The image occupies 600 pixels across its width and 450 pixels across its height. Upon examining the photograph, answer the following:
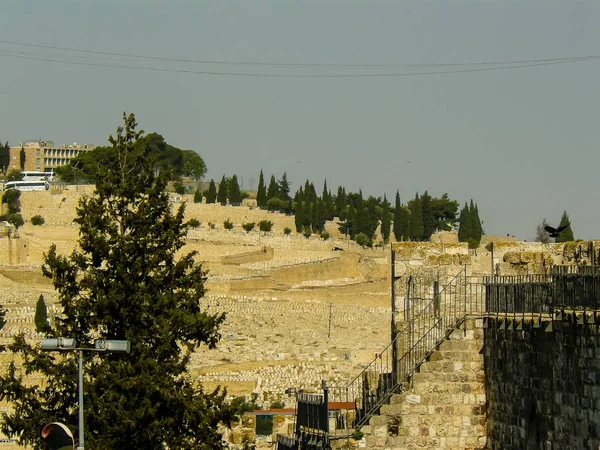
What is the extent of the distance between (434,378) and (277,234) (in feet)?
249

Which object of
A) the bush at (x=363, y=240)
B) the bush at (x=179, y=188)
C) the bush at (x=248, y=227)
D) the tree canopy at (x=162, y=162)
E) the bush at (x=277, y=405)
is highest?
the tree canopy at (x=162, y=162)

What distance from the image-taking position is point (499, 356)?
11.6 m

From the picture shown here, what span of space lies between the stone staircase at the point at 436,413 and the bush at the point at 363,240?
77.0 m

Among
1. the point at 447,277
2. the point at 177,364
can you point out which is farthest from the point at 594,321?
the point at 177,364

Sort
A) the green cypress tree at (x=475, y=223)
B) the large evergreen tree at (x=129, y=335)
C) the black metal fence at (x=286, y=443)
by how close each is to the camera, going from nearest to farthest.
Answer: the black metal fence at (x=286, y=443) → the large evergreen tree at (x=129, y=335) → the green cypress tree at (x=475, y=223)

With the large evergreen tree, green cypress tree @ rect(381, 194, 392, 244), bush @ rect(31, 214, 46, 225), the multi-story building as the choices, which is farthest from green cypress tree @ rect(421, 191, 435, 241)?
the large evergreen tree

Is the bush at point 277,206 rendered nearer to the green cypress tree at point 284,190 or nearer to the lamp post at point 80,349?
the green cypress tree at point 284,190

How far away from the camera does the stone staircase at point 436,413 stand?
460 inches

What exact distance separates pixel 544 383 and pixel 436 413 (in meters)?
1.21

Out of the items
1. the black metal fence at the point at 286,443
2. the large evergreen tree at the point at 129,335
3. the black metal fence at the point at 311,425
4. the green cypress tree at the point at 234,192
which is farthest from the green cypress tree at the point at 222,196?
the black metal fence at the point at 311,425

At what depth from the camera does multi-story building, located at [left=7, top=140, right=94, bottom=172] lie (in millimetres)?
116875

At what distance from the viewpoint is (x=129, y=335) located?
14234mm

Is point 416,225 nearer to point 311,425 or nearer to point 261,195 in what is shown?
point 261,195

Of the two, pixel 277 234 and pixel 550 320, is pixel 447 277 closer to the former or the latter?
pixel 550 320
